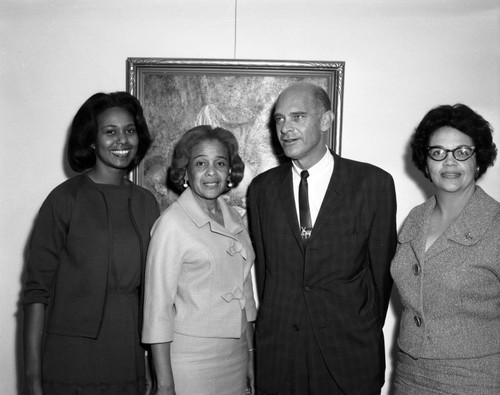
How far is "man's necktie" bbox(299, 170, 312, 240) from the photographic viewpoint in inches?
90.9

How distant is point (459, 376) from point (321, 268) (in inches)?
28.4

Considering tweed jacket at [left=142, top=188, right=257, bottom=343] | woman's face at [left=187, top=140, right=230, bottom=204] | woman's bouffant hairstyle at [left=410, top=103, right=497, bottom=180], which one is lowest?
tweed jacket at [left=142, top=188, right=257, bottom=343]

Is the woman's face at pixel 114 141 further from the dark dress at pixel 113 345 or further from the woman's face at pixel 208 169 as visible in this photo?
the woman's face at pixel 208 169

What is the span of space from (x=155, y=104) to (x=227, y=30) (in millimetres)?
650

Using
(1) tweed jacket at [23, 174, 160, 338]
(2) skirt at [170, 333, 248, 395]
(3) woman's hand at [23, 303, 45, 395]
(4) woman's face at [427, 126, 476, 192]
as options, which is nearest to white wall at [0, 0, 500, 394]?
(4) woman's face at [427, 126, 476, 192]

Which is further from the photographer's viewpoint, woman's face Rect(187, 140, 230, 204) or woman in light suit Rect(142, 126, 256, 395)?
woman's face Rect(187, 140, 230, 204)

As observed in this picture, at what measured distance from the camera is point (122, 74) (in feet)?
10.0

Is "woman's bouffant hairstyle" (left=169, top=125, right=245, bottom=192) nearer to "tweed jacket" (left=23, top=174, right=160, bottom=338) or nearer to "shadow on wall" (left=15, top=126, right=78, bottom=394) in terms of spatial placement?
"tweed jacket" (left=23, top=174, right=160, bottom=338)

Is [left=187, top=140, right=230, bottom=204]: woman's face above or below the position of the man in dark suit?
Answer: above

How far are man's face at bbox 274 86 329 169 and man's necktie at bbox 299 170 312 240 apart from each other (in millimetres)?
87

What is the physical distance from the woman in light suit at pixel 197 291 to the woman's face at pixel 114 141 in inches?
10.5

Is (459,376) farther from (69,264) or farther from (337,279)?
(69,264)

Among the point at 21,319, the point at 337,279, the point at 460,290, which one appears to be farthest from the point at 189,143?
the point at 21,319

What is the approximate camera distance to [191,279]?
7.45 feet
